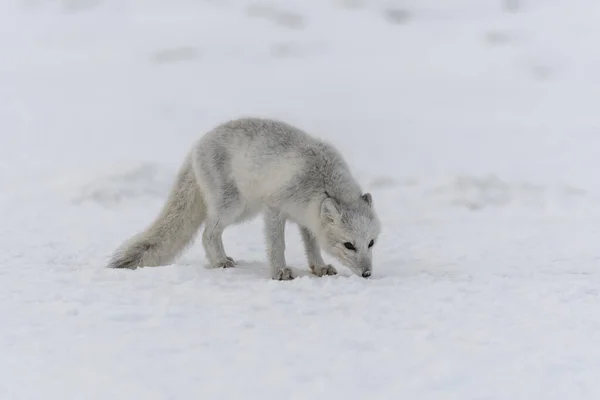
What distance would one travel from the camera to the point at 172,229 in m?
5.79

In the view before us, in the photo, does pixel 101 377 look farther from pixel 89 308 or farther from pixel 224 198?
pixel 224 198

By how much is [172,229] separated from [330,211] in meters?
1.74

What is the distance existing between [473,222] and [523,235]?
4.46 feet

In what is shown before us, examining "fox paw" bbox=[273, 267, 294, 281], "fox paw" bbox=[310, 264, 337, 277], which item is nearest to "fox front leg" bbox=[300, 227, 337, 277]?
"fox paw" bbox=[310, 264, 337, 277]

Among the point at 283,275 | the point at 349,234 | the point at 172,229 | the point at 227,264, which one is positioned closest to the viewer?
the point at 349,234

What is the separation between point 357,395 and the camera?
2.62 meters

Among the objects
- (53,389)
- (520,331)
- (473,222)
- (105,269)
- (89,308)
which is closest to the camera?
(53,389)

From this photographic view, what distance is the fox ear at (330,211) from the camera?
4902mm

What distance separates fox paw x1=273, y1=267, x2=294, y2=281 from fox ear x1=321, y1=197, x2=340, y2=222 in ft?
1.88

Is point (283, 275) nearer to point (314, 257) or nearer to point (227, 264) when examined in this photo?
point (314, 257)

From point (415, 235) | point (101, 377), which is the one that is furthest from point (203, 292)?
point (415, 235)

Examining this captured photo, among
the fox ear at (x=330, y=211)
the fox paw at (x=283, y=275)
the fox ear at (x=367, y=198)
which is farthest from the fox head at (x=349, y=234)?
the fox paw at (x=283, y=275)

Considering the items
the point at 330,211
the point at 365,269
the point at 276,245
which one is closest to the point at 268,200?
the point at 276,245

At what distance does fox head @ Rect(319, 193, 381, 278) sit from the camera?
4.88 metres
